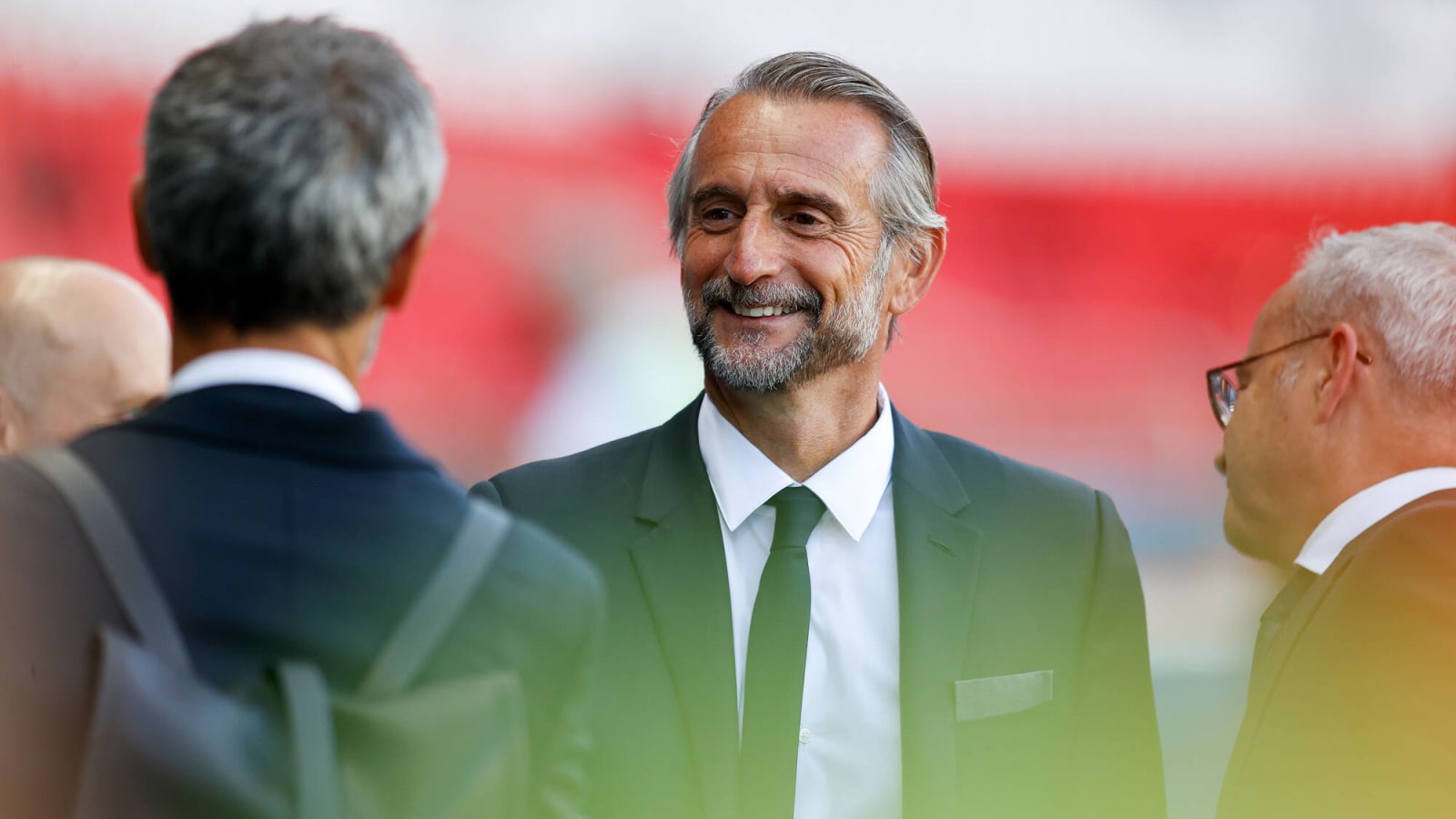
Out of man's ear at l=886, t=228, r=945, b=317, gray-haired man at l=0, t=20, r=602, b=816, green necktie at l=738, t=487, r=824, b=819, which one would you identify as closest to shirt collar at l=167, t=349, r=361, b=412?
gray-haired man at l=0, t=20, r=602, b=816

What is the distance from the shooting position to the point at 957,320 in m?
4.86

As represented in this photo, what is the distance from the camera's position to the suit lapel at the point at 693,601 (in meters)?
1.80

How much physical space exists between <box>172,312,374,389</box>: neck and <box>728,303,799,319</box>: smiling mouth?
98 centimetres

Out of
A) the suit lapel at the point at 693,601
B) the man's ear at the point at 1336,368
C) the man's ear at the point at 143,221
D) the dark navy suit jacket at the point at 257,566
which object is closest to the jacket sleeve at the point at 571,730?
the dark navy suit jacket at the point at 257,566

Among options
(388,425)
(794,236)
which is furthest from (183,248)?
(794,236)

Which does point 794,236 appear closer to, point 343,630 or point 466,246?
point 343,630

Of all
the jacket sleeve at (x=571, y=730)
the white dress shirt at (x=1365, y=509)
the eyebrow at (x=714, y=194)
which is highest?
the eyebrow at (x=714, y=194)

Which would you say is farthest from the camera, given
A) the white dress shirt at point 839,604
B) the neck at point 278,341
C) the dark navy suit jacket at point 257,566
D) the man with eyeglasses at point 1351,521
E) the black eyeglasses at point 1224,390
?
the black eyeglasses at point 1224,390

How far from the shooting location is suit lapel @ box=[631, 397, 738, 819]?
180 centimetres

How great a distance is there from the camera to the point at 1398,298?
6.47 feet

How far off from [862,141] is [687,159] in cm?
29

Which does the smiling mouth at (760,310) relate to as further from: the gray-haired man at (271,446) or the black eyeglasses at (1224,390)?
the gray-haired man at (271,446)

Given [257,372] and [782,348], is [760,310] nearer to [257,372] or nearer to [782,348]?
[782,348]

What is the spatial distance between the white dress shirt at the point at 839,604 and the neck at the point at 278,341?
2.99 ft
